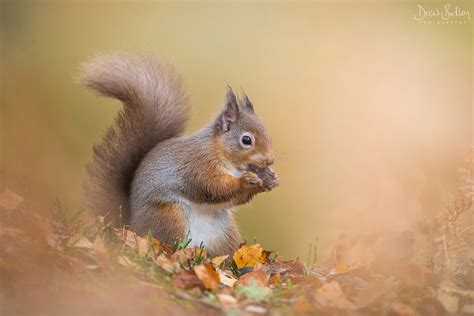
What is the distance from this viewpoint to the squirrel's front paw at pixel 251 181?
8.48 ft

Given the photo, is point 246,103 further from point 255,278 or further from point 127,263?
point 127,263

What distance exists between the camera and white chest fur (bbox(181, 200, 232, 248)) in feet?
8.65

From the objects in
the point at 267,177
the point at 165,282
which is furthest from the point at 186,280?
the point at 267,177

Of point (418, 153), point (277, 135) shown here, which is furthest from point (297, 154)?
point (418, 153)

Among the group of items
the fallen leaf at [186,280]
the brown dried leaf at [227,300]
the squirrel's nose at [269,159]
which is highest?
the squirrel's nose at [269,159]

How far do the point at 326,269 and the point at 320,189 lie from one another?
1311 millimetres

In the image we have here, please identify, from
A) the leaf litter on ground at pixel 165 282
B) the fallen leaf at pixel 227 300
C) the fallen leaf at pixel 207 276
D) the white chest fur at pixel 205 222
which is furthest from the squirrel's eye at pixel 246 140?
the fallen leaf at pixel 227 300

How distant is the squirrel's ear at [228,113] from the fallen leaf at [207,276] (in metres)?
0.79

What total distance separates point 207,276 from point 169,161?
2.50 ft

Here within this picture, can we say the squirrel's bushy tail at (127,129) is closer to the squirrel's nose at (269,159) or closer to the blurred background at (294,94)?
the blurred background at (294,94)

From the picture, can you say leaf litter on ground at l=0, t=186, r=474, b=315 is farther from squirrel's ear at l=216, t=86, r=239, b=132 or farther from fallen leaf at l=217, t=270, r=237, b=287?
squirrel's ear at l=216, t=86, r=239, b=132

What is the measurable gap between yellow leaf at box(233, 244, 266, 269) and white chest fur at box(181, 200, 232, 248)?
124 mm

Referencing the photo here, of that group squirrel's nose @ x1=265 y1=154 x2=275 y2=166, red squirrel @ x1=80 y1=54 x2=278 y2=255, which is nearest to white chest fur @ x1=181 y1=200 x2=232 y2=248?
red squirrel @ x1=80 y1=54 x2=278 y2=255

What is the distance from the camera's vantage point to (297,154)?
3.91 m
